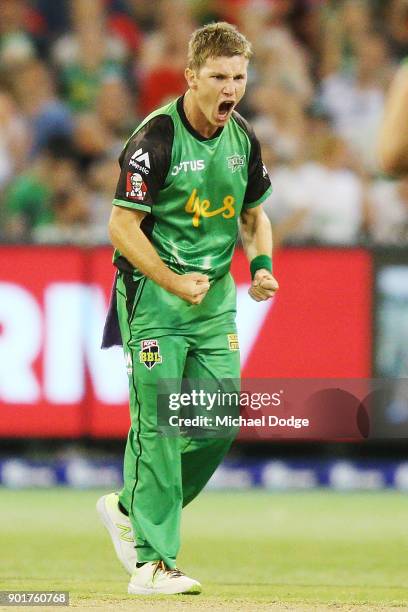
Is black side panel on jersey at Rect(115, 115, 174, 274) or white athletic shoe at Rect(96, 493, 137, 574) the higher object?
black side panel on jersey at Rect(115, 115, 174, 274)

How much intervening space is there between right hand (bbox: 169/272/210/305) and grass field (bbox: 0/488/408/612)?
1232 mm

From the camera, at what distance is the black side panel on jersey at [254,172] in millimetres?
6203

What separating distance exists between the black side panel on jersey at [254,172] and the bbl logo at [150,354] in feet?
2.67

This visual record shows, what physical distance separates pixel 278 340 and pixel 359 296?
69 cm

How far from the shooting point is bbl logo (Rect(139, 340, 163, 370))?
19.6ft

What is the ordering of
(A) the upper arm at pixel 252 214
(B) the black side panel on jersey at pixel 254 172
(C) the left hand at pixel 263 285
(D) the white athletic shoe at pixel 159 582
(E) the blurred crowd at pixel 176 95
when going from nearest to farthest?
(D) the white athletic shoe at pixel 159 582, (C) the left hand at pixel 263 285, (B) the black side panel on jersey at pixel 254 172, (A) the upper arm at pixel 252 214, (E) the blurred crowd at pixel 176 95

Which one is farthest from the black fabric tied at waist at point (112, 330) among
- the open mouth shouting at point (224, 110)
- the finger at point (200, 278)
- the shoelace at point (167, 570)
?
the shoelace at point (167, 570)

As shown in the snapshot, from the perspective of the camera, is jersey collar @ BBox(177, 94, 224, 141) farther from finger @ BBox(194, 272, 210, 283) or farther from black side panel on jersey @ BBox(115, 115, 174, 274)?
finger @ BBox(194, 272, 210, 283)

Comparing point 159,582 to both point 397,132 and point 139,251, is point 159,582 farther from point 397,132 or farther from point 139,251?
point 397,132

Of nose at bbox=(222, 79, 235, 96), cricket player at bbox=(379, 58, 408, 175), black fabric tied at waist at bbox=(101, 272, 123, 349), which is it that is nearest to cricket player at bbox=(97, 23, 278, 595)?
nose at bbox=(222, 79, 235, 96)

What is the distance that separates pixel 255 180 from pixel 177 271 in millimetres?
576

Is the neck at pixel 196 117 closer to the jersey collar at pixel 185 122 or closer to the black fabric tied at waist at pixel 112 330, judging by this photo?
the jersey collar at pixel 185 122

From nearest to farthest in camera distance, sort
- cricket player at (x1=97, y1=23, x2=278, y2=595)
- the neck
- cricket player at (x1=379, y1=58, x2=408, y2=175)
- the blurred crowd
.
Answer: cricket player at (x1=379, y1=58, x2=408, y2=175) < cricket player at (x1=97, y1=23, x2=278, y2=595) < the neck < the blurred crowd

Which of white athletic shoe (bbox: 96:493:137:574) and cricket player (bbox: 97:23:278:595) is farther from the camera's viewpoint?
white athletic shoe (bbox: 96:493:137:574)
